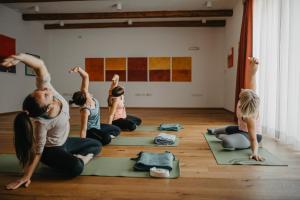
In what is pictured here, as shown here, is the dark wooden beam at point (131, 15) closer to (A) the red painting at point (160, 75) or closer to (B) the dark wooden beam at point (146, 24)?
(B) the dark wooden beam at point (146, 24)

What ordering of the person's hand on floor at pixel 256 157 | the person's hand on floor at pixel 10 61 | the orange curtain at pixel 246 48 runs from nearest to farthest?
1. the person's hand on floor at pixel 10 61
2. the person's hand on floor at pixel 256 157
3. the orange curtain at pixel 246 48

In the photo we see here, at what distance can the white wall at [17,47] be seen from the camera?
6.20 meters

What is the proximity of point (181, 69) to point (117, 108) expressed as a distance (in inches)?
167

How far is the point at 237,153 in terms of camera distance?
8.55ft

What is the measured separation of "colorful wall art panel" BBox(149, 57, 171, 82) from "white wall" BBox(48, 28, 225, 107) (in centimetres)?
16

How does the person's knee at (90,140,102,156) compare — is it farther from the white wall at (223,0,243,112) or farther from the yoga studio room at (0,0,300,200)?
the white wall at (223,0,243,112)

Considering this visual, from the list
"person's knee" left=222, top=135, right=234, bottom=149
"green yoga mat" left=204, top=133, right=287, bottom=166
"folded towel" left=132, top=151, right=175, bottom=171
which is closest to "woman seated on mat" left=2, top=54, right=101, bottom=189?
"folded towel" left=132, top=151, right=175, bottom=171

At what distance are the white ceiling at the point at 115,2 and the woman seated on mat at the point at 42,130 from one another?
15.1 ft

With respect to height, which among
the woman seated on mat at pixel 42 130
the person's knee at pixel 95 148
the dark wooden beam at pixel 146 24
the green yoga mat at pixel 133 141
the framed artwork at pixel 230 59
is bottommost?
the green yoga mat at pixel 133 141

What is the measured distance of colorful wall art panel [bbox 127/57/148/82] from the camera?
314 inches

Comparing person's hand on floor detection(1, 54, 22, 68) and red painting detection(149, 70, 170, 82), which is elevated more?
red painting detection(149, 70, 170, 82)

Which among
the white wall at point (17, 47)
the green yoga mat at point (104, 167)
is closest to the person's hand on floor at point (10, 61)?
the green yoga mat at point (104, 167)

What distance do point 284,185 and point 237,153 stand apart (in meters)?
0.82

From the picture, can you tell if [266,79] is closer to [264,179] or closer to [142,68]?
[264,179]
